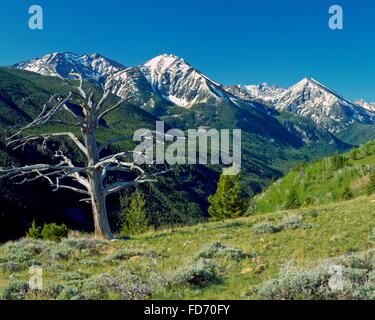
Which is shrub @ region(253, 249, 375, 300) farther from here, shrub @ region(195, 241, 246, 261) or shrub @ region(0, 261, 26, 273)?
shrub @ region(0, 261, 26, 273)

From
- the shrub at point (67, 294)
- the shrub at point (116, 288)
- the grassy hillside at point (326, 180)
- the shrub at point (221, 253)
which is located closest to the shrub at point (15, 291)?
the shrub at point (67, 294)

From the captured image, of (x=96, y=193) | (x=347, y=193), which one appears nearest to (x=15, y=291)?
(x=96, y=193)

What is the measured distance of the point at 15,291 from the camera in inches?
264

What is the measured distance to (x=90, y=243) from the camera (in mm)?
11812

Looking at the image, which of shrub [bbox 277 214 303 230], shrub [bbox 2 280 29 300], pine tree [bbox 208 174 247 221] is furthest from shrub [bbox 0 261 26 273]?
pine tree [bbox 208 174 247 221]

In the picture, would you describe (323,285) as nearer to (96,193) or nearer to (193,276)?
(193,276)

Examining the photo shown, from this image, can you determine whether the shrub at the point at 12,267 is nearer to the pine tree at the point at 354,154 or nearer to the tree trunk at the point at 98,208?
the tree trunk at the point at 98,208

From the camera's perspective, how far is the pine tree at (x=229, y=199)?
46281mm

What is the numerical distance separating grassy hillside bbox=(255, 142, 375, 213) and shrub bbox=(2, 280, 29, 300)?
31894 millimetres

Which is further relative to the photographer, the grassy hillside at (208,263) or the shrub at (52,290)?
the shrub at (52,290)

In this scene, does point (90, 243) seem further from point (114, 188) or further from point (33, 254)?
point (114, 188)

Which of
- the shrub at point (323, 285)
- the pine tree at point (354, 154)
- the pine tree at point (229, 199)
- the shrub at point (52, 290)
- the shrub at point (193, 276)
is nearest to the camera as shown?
the shrub at point (323, 285)

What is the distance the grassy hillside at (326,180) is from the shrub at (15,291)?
31.9 m
